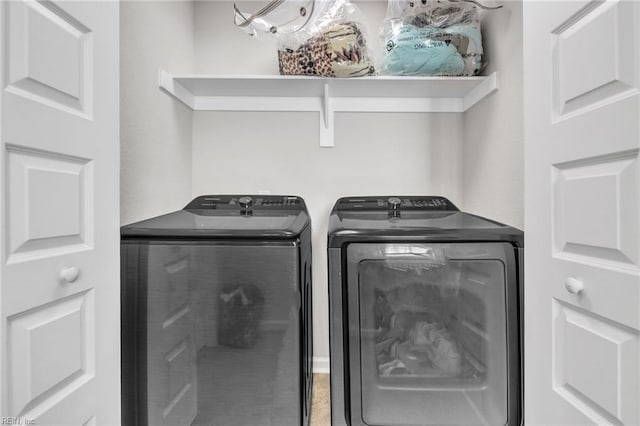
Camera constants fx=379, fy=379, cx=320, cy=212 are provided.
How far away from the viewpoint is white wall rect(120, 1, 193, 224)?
135cm

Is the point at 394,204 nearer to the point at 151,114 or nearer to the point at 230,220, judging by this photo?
the point at 230,220

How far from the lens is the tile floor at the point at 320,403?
1.56 m

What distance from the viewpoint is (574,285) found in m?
0.91

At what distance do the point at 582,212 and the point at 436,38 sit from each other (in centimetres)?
106

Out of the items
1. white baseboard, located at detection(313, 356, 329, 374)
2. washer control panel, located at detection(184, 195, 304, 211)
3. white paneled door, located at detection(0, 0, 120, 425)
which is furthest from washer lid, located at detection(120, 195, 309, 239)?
white baseboard, located at detection(313, 356, 329, 374)

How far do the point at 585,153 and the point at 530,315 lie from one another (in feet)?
1.67

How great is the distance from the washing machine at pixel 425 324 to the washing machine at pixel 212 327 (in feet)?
0.54

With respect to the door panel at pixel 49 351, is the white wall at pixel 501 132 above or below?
above

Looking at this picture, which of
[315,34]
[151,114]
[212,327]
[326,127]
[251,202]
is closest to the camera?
[212,327]

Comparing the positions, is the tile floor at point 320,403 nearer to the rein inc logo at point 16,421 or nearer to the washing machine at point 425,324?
the washing machine at point 425,324

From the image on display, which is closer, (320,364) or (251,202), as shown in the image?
(251,202)

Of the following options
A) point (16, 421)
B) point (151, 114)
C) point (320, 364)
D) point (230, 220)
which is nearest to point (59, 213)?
point (16, 421)

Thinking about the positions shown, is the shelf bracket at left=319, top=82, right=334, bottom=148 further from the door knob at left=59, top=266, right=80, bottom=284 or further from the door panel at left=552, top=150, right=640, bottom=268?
the door knob at left=59, top=266, right=80, bottom=284

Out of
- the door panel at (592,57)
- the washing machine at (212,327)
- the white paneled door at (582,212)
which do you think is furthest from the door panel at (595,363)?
the washing machine at (212,327)
